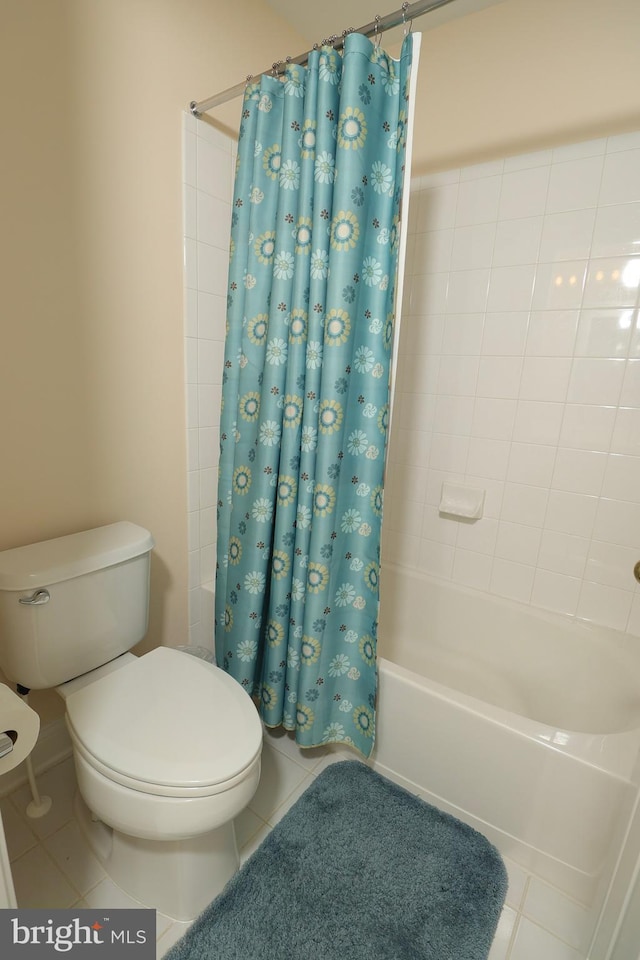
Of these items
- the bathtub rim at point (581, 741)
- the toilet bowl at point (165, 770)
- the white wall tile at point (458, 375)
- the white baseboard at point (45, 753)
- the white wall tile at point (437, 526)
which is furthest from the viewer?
the white wall tile at point (437, 526)

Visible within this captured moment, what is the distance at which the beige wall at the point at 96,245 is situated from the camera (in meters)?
1.01

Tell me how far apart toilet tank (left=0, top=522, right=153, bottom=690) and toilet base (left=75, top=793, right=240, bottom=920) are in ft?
1.43

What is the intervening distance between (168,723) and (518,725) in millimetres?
838

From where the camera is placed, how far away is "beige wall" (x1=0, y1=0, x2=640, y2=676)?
103 cm

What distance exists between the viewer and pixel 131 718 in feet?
3.20

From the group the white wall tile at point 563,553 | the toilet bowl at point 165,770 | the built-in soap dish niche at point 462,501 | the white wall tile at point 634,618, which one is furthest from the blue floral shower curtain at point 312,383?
the white wall tile at point 634,618

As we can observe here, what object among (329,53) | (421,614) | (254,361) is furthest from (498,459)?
(329,53)

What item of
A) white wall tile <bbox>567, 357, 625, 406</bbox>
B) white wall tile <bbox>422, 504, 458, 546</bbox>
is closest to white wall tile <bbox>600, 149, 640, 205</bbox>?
white wall tile <bbox>567, 357, 625, 406</bbox>

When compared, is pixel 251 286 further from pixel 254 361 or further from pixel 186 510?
pixel 186 510

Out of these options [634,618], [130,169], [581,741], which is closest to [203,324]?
[130,169]

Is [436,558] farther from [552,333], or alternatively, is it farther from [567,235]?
[567,235]

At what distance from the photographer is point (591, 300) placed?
4.56 feet

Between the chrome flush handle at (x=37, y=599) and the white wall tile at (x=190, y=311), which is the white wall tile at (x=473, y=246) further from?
the chrome flush handle at (x=37, y=599)

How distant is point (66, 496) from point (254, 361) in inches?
25.1
